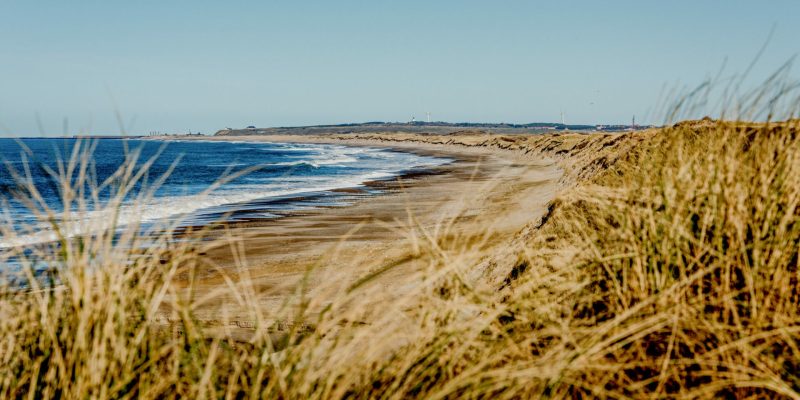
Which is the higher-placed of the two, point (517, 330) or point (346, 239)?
point (517, 330)

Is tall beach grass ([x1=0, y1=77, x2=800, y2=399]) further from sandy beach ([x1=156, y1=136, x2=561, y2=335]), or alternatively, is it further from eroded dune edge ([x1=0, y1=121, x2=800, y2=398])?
sandy beach ([x1=156, y1=136, x2=561, y2=335])

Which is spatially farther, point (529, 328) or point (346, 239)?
point (346, 239)

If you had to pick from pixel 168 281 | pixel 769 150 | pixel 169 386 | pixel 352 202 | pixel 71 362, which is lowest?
pixel 352 202

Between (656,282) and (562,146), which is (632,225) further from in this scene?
(562,146)

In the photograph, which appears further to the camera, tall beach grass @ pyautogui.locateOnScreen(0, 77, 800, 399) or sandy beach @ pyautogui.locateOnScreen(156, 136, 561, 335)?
sandy beach @ pyautogui.locateOnScreen(156, 136, 561, 335)

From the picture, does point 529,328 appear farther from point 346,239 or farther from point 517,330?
point 346,239

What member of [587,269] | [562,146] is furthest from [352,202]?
[562,146]

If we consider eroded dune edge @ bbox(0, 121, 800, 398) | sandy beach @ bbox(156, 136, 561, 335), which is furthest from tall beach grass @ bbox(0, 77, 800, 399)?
sandy beach @ bbox(156, 136, 561, 335)

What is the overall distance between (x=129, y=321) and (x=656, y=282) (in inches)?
84.2

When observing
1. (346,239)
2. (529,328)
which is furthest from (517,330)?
(346,239)

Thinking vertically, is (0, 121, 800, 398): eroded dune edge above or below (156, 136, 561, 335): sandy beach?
above

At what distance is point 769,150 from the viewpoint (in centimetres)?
297

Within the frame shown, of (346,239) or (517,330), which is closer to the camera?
(517,330)

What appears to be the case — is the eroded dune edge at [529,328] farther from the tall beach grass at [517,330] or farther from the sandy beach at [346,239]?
the sandy beach at [346,239]
